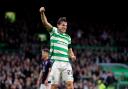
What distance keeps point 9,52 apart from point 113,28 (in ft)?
23.9

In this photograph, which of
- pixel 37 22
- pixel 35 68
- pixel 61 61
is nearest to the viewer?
pixel 61 61

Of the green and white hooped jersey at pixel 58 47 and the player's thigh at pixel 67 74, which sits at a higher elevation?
the green and white hooped jersey at pixel 58 47

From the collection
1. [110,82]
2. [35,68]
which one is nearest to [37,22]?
[35,68]

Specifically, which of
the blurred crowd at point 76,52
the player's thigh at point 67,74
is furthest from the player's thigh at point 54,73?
the blurred crowd at point 76,52

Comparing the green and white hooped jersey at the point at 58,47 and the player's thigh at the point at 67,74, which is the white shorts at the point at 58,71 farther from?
the green and white hooped jersey at the point at 58,47

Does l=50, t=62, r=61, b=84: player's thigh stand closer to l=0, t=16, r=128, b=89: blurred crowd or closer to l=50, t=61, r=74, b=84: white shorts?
l=50, t=61, r=74, b=84: white shorts

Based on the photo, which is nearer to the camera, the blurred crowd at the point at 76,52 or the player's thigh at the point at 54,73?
the player's thigh at the point at 54,73

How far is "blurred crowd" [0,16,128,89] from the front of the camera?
24.2 m

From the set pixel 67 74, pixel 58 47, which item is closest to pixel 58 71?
pixel 67 74

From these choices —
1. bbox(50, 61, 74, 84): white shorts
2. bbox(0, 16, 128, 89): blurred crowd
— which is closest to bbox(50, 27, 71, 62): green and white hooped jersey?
bbox(50, 61, 74, 84): white shorts

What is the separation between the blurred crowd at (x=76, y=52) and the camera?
79.6 feet

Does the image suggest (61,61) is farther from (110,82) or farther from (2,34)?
(2,34)

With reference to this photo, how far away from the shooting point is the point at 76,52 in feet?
94.5

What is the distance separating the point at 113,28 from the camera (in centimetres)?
3300
